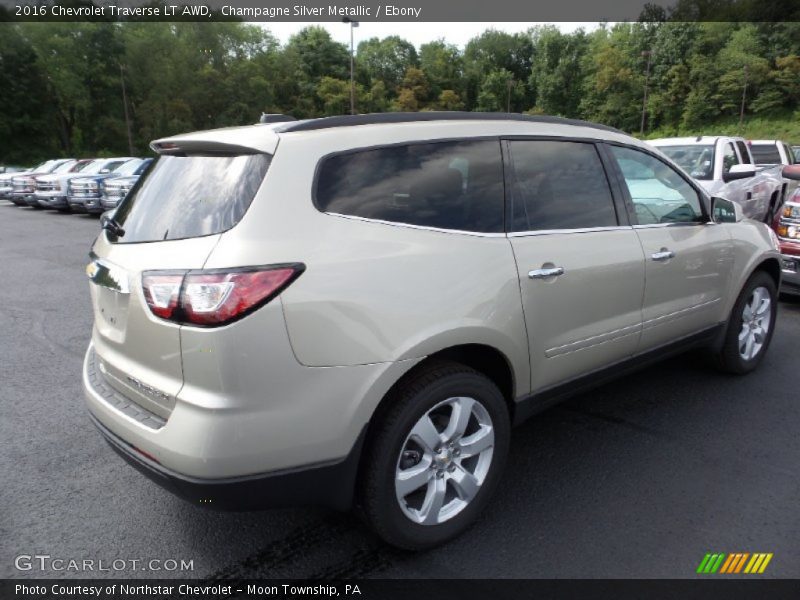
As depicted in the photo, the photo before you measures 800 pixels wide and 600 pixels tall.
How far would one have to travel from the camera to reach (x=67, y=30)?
54.6m

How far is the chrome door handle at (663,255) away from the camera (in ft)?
11.1

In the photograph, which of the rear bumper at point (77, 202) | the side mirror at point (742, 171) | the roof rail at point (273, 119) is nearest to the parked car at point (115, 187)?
the rear bumper at point (77, 202)

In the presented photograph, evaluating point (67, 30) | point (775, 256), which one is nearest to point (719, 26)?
point (67, 30)

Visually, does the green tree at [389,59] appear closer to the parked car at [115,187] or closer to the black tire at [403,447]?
the parked car at [115,187]

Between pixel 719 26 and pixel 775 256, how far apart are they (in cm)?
8594

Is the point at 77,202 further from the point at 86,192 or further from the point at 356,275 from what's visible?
the point at 356,275

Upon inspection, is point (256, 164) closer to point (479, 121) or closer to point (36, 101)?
point (479, 121)

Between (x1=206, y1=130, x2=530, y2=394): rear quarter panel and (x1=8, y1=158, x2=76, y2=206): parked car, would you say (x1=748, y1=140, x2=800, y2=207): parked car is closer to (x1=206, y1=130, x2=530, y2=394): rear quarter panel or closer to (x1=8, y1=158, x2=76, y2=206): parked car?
(x1=206, y1=130, x2=530, y2=394): rear quarter panel

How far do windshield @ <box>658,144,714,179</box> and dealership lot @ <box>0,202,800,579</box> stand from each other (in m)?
5.07

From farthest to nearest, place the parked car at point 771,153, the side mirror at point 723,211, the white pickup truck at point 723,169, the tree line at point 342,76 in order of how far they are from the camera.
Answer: the tree line at point 342,76
the parked car at point 771,153
the white pickup truck at point 723,169
the side mirror at point 723,211

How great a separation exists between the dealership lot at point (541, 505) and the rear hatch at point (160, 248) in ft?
2.38

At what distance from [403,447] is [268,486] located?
1.79 ft

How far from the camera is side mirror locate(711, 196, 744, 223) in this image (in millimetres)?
3977

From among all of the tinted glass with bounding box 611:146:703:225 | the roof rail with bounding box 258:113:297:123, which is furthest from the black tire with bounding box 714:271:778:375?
the roof rail with bounding box 258:113:297:123
